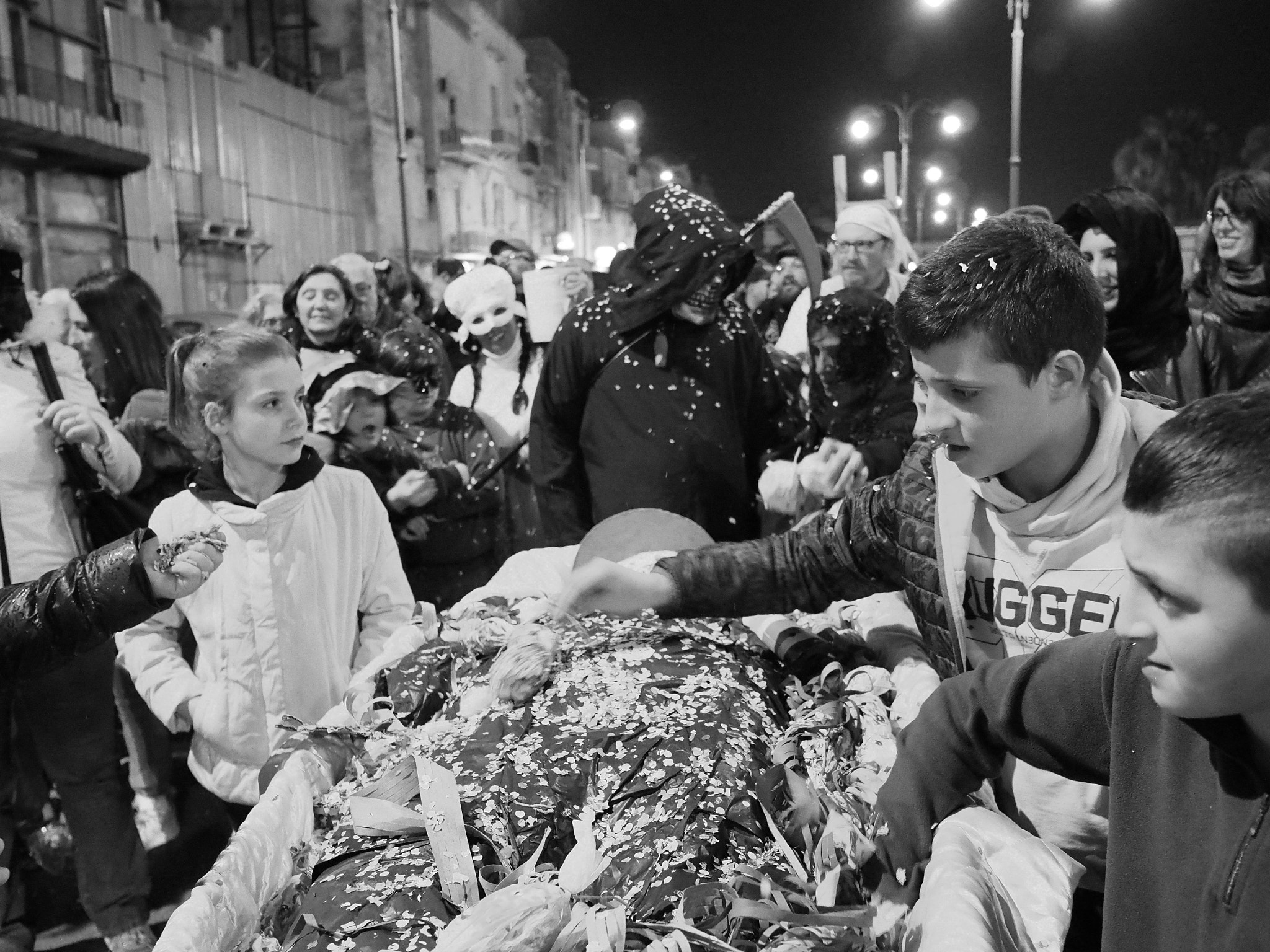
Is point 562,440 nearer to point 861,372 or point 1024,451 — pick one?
point 861,372

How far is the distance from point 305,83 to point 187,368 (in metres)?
25.5

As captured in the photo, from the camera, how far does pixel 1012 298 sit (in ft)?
5.57

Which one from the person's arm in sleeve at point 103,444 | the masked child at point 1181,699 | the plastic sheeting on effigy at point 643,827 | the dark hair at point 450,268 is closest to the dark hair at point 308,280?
the person's arm in sleeve at point 103,444

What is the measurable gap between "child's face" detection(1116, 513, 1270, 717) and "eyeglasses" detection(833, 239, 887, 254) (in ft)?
11.6

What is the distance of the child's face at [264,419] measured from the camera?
269cm

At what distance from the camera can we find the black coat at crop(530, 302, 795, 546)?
361 cm

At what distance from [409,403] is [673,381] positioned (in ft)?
3.41

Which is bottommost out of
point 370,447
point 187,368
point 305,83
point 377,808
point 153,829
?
point 153,829

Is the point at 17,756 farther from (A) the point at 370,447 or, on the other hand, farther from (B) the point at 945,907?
(B) the point at 945,907

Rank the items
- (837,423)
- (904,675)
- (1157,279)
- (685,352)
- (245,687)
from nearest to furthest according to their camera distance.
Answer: (904,675) < (245,687) < (1157,279) < (837,423) < (685,352)

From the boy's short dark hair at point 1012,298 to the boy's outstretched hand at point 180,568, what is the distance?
1.49 meters

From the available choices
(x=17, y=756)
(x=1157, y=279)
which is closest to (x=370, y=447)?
(x=17, y=756)

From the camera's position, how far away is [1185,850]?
120cm

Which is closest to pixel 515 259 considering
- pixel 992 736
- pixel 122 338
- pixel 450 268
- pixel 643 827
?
pixel 450 268
